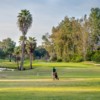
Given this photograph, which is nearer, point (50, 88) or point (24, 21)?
point (50, 88)

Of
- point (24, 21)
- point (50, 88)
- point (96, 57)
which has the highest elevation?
point (24, 21)

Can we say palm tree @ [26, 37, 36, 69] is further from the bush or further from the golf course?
the golf course

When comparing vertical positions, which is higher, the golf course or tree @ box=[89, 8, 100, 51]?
tree @ box=[89, 8, 100, 51]

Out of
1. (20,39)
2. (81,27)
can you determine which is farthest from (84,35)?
(20,39)

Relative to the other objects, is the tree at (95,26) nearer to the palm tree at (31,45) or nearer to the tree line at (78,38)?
the tree line at (78,38)

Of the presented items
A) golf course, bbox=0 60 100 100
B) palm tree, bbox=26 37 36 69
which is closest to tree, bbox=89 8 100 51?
palm tree, bbox=26 37 36 69

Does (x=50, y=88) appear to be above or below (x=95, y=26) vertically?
below

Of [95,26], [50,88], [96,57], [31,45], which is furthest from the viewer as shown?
[95,26]

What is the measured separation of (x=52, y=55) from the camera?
19138cm

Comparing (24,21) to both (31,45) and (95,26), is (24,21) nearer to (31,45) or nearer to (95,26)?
(31,45)

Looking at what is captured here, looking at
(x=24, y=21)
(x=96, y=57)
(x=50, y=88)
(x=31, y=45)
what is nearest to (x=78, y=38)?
(x=96, y=57)

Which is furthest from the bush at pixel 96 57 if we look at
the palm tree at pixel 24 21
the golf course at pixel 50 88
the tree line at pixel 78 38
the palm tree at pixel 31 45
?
the golf course at pixel 50 88

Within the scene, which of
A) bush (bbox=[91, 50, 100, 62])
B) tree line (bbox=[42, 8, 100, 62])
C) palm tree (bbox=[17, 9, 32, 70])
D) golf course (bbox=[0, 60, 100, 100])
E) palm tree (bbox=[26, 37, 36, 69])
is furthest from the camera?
tree line (bbox=[42, 8, 100, 62])

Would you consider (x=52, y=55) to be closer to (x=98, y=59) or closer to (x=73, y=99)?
(x=98, y=59)
